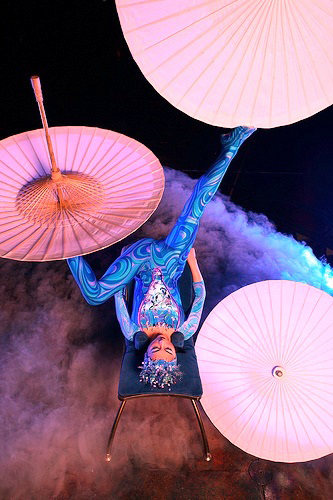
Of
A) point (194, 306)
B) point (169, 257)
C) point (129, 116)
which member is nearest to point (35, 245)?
point (169, 257)

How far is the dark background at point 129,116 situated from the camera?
4.88 metres

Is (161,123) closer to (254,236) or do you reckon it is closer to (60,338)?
(254,236)

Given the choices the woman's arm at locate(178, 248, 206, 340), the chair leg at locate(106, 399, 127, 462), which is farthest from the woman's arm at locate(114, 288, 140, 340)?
the chair leg at locate(106, 399, 127, 462)

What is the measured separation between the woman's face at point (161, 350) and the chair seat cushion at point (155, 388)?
0.12m

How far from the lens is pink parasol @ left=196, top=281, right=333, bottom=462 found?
262 centimetres

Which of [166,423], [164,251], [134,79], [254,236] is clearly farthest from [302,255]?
[134,79]

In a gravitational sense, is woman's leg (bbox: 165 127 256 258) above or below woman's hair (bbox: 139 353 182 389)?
above

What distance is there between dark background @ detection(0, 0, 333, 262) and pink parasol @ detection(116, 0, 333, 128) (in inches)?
90.8

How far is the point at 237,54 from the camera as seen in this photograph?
90.5 inches

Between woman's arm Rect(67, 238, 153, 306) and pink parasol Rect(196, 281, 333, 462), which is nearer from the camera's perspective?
pink parasol Rect(196, 281, 333, 462)

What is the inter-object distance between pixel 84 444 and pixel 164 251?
1311mm

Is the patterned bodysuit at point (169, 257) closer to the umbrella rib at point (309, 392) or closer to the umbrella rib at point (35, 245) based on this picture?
the umbrella rib at point (309, 392)

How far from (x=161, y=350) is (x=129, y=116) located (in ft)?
11.0

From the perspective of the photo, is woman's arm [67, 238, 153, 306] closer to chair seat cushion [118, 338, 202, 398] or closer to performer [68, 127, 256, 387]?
performer [68, 127, 256, 387]
